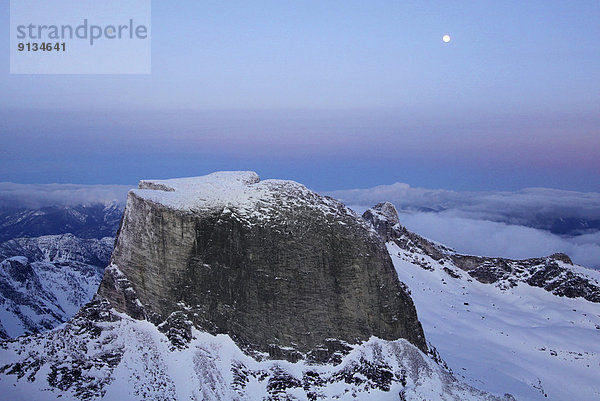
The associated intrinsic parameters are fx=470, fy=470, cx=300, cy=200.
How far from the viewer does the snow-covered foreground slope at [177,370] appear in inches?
1489

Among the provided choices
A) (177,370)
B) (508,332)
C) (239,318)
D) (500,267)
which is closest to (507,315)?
(508,332)

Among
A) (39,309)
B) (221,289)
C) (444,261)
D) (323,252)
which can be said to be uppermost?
(323,252)

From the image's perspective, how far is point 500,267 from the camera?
8431 cm

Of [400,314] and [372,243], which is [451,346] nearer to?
[400,314]

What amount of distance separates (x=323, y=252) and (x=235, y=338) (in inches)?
427

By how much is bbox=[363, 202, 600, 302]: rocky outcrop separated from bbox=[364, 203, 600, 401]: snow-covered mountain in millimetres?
153

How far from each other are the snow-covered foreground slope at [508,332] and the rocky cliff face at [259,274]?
1474 cm

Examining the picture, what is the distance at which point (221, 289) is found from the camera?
42.1m

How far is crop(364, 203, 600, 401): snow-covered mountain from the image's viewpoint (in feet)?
169

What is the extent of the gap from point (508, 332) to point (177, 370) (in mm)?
46346

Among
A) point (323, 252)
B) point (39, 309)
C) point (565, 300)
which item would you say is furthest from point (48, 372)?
point (565, 300)

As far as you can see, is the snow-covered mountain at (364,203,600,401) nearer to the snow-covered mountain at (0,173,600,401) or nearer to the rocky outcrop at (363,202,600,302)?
the rocky outcrop at (363,202,600,302)

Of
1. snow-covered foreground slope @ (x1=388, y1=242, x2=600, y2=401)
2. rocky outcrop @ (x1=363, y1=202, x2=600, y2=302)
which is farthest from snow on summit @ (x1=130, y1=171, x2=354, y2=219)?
rocky outcrop @ (x1=363, y1=202, x2=600, y2=302)

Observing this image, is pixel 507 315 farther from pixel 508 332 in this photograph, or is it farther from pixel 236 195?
pixel 236 195
